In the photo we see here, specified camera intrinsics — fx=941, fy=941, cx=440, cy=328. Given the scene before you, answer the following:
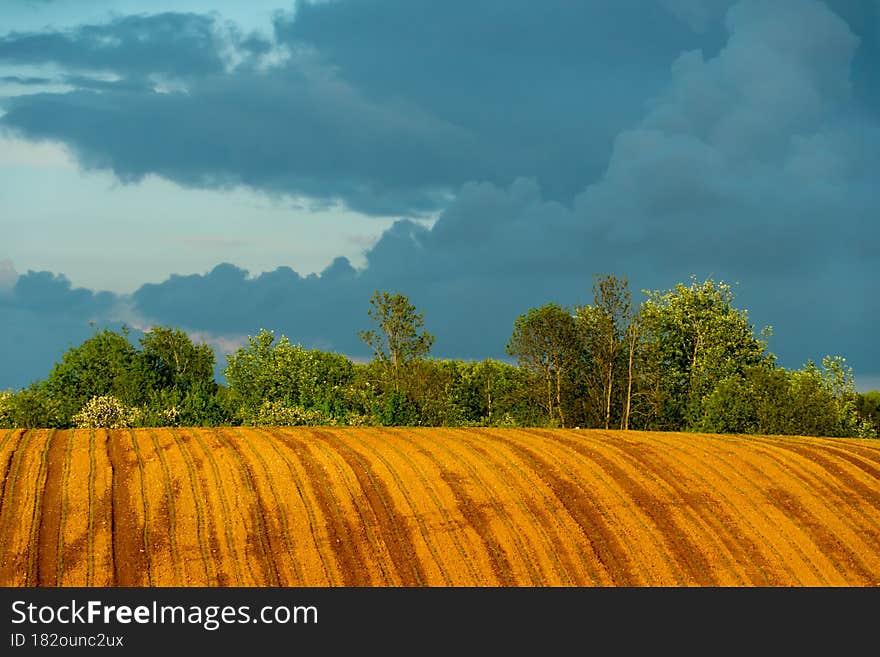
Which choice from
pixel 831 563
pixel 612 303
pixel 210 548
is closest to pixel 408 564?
pixel 210 548

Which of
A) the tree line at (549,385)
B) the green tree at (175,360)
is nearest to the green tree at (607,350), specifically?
the tree line at (549,385)

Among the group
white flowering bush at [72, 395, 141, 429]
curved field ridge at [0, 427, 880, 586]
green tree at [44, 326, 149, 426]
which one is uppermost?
green tree at [44, 326, 149, 426]

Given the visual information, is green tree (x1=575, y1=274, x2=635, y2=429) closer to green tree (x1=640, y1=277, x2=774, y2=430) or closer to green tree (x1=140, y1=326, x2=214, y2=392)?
green tree (x1=640, y1=277, x2=774, y2=430)

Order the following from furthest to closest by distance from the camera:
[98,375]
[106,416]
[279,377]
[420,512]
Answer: [279,377], [98,375], [106,416], [420,512]

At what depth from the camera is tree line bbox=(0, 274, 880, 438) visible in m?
68.9

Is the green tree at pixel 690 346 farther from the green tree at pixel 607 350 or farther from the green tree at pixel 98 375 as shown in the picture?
the green tree at pixel 98 375

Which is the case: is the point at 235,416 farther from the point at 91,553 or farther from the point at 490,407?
the point at 91,553

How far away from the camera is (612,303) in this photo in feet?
259

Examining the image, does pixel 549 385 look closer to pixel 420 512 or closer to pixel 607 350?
pixel 607 350

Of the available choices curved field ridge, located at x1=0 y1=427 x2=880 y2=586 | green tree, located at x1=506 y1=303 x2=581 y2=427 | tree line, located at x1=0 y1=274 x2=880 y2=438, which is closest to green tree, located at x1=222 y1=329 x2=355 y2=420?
tree line, located at x1=0 y1=274 x2=880 y2=438

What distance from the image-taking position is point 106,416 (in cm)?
6756

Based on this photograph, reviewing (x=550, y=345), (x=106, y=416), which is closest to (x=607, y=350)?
(x=550, y=345)

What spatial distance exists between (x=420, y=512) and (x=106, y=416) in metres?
39.6

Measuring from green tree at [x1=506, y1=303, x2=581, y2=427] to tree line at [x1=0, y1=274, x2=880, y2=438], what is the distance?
0.10 meters
